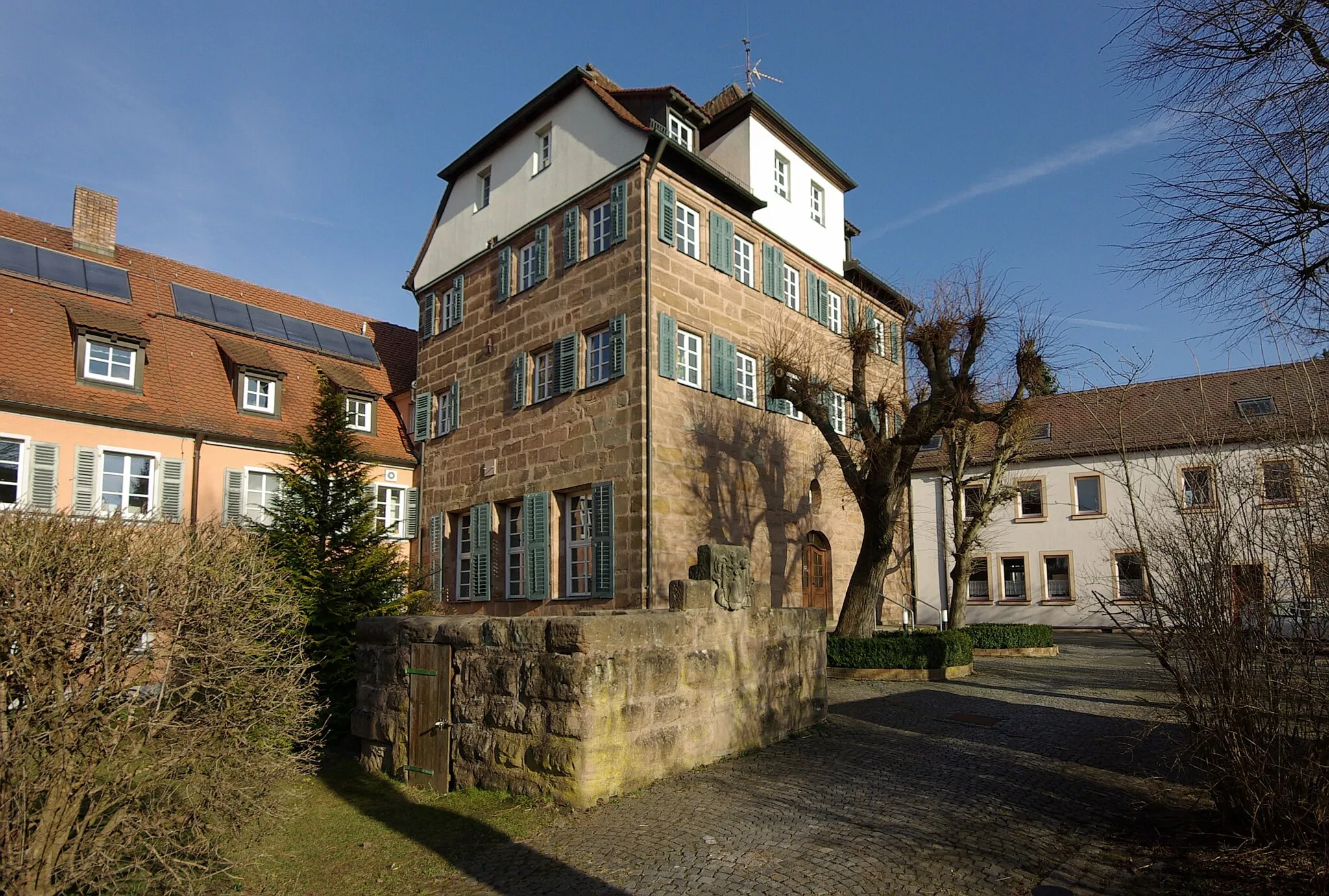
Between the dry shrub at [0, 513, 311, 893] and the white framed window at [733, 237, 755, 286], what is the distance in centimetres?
1343

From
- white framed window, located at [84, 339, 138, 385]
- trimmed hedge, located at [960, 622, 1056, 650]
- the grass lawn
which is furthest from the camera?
trimmed hedge, located at [960, 622, 1056, 650]

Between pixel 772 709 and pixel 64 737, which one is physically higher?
pixel 64 737

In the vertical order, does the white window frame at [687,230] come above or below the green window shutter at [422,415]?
above

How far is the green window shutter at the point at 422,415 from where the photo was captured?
2144 cm

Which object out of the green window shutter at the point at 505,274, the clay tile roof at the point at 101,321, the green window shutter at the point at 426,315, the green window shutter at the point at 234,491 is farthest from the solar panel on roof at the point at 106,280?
the green window shutter at the point at 505,274

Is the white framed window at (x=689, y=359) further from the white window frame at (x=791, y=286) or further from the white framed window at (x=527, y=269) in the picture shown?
the white framed window at (x=527, y=269)

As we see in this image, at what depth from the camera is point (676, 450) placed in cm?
1537

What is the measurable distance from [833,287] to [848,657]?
383 inches

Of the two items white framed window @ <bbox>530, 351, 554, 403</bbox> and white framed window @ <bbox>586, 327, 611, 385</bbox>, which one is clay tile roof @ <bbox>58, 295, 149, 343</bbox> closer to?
white framed window @ <bbox>530, 351, 554, 403</bbox>

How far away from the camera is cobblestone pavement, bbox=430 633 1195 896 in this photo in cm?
539

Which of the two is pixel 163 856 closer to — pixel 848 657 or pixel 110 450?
pixel 848 657

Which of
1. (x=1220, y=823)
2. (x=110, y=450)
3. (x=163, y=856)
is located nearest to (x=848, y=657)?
(x=1220, y=823)

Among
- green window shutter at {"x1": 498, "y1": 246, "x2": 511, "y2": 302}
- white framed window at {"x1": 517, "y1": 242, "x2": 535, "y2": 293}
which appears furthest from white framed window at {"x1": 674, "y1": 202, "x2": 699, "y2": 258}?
green window shutter at {"x1": 498, "y1": 246, "x2": 511, "y2": 302}

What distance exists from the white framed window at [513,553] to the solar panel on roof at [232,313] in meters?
9.75
